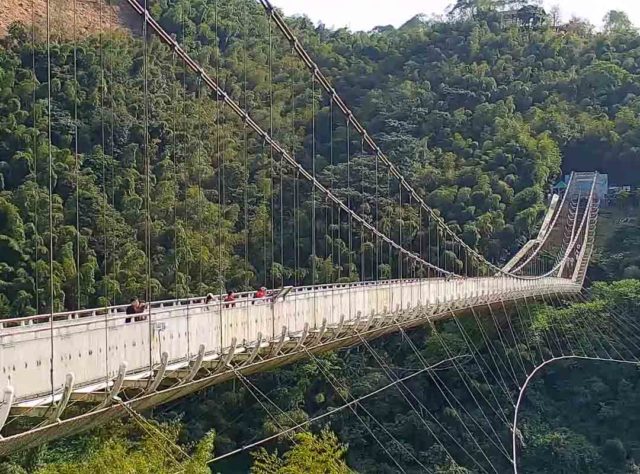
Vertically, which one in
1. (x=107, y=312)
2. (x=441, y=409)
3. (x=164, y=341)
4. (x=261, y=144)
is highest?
(x=107, y=312)

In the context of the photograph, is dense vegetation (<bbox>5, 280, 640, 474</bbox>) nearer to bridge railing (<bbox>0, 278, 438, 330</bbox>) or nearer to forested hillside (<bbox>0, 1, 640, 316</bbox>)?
forested hillside (<bbox>0, 1, 640, 316</bbox>)

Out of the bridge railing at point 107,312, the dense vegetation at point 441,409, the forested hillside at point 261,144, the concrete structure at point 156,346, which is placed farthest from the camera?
the dense vegetation at point 441,409

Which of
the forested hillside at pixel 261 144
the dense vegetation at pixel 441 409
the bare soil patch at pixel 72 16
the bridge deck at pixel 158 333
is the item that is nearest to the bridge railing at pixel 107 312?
the bridge deck at pixel 158 333

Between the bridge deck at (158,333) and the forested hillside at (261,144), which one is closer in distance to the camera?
the bridge deck at (158,333)

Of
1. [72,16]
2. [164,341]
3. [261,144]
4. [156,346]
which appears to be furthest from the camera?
[72,16]

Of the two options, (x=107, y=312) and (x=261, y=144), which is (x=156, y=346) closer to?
(x=107, y=312)

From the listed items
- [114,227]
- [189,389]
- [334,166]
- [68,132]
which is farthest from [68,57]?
[189,389]

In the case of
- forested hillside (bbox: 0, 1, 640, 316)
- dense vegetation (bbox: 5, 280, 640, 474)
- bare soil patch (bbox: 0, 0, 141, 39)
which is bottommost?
dense vegetation (bbox: 5, 280, 640, 474)

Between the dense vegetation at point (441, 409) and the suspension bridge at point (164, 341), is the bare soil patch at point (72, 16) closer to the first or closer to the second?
the dense vegetation at point (441, 409)

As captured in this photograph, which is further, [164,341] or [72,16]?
[72,16]

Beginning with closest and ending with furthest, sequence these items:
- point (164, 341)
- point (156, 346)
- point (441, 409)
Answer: point (156, 346), point (164, 341), point (441, 409)

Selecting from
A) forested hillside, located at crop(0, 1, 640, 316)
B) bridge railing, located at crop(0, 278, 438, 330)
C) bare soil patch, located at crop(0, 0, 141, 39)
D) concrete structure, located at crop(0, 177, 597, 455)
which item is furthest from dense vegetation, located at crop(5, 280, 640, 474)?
bare soil patch, located at crop(0, 0, 141, 39)

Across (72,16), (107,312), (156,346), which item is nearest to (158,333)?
(156,346)
